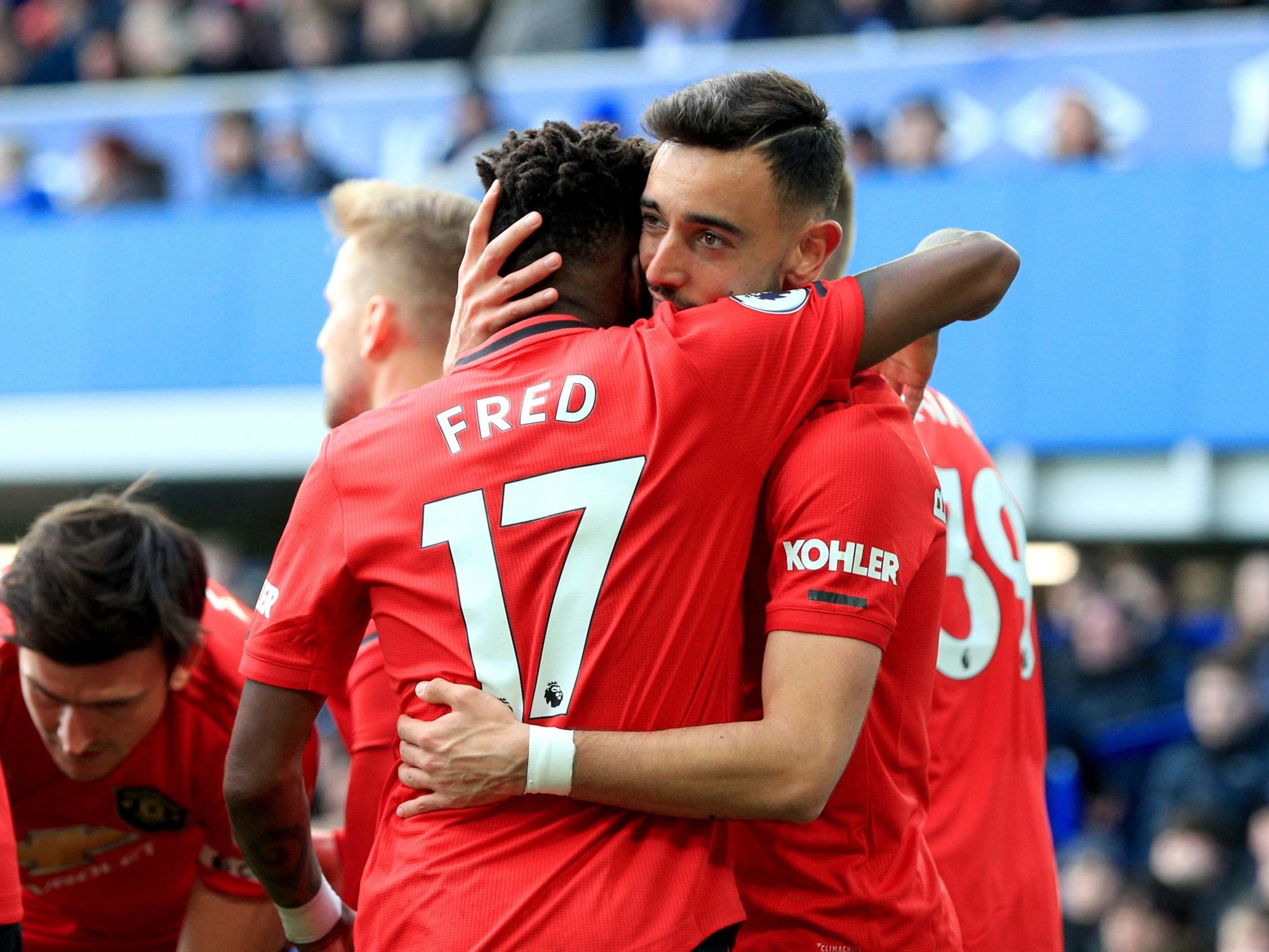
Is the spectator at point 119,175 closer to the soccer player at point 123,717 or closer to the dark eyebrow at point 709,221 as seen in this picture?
the soccer player at point 123,717

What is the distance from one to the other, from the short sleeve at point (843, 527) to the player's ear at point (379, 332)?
4.14ft

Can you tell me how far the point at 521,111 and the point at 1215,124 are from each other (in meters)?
4.32

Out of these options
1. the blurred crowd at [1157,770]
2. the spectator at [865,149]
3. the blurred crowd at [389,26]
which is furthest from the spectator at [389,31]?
the blurred crowd at [1157,770]

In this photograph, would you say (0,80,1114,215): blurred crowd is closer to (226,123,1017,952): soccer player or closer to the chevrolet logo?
the chevrolet logo

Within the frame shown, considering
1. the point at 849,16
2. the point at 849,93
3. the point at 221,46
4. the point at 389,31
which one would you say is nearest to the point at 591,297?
the point at 849,93

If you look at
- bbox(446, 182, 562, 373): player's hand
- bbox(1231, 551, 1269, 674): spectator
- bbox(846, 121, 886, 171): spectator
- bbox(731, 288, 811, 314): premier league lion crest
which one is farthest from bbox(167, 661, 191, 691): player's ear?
bbox(846, 121, 886, 171): spectator

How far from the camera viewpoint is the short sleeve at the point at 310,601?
2.40 m

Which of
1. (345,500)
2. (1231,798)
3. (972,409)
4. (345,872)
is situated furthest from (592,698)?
(972,409)

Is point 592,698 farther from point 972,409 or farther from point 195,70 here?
point 195,70

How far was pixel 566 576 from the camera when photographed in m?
2.31

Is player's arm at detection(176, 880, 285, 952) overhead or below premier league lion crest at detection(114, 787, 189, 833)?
below

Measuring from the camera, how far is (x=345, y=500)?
2.40 m

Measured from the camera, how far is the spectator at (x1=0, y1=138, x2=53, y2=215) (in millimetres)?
11227

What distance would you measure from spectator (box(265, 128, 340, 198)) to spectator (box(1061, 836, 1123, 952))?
20.9 ft
